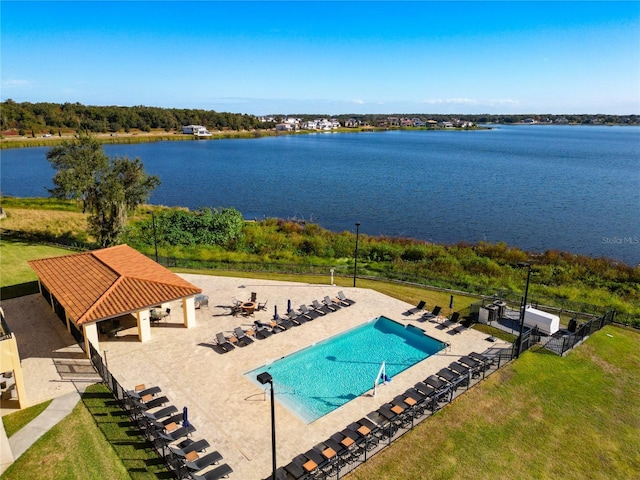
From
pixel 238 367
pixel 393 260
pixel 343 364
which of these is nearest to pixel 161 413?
pixel 238 367

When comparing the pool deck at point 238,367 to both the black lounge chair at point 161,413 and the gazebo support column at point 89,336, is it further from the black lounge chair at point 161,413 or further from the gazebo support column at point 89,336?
the gazebo support column at point 89,336

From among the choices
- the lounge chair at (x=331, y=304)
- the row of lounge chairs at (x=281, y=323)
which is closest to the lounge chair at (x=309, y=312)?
the row of lounge chairs at (x=281, y=323)

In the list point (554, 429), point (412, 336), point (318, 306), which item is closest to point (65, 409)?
point (318, 306)

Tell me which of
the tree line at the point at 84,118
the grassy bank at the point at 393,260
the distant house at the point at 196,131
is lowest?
the grassy bank at the point at 393,260

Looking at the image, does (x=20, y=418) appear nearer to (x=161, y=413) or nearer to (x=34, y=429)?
(x=34, y=429)

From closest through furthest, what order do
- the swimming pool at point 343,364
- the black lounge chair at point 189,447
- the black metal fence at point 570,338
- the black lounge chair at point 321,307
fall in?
the black lounge chair at point 189,447 → the swimming pool at point 343,364 → the black metal fence at point 570,338 → the black lounge chair at point 321,307

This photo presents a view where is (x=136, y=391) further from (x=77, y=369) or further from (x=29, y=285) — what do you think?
(x=29, y=285)

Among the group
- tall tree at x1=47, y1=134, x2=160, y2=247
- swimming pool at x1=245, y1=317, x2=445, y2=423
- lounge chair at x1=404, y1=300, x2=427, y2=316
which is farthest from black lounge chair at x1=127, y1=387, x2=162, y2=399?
tall tree at x1=47, y1=134, x2=160, y2=247
